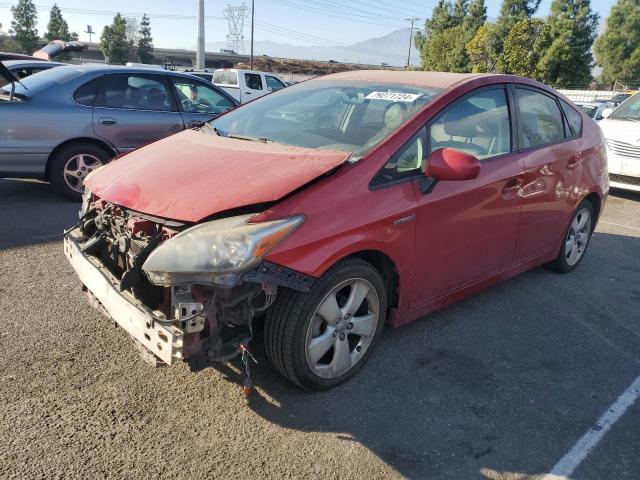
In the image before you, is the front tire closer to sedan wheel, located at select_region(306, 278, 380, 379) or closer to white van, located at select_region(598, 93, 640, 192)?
sedan wheel, located at select_region(306, 278, 380, 379)

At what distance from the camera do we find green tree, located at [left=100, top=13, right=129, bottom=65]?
227 feet

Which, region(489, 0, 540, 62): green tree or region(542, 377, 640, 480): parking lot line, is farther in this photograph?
region(489, 0, 540, 62): green tree

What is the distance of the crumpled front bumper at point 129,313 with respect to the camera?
2.29 metres

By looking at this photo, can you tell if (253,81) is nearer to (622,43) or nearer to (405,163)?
(405,163)

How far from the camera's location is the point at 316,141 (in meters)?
3.21

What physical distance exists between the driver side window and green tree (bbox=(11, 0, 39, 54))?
221 feet

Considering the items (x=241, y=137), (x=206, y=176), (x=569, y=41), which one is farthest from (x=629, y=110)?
(x=569, y=41)

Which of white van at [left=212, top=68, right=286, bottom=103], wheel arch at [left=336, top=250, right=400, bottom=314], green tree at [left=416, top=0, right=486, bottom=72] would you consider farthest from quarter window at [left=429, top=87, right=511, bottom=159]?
green tree at [left=416, top=0, right=486, bottom=72]

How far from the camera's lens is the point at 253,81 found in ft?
57.8

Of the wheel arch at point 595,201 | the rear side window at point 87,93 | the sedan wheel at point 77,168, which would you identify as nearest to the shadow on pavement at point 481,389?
the wheel arch at point 595,201

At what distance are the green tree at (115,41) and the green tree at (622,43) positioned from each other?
57127mm

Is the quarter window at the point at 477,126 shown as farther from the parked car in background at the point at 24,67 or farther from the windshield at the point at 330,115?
the parked car in background at the point at 24,67

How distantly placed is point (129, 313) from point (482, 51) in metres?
41.0

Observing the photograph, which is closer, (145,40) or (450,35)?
(450,35)
